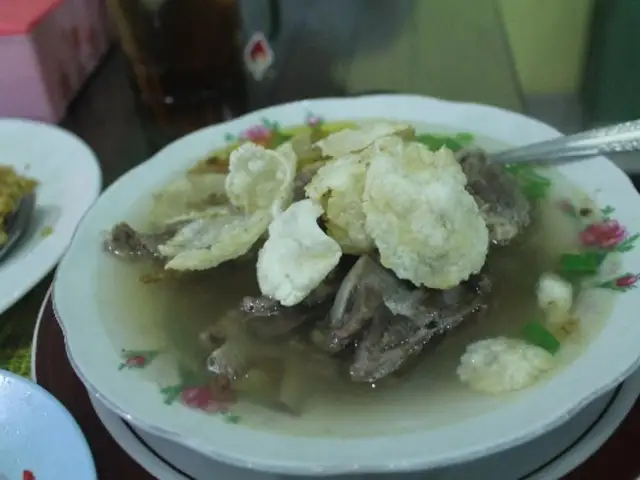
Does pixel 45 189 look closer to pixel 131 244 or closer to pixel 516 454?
pixel 131 244

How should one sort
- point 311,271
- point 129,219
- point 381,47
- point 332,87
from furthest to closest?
point 381,47 → point 332,87 → point 129,219 → point 311,271

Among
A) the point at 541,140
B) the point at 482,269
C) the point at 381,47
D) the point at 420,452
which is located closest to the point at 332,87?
the point at 381,47

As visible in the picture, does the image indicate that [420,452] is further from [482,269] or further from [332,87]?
[332,87]

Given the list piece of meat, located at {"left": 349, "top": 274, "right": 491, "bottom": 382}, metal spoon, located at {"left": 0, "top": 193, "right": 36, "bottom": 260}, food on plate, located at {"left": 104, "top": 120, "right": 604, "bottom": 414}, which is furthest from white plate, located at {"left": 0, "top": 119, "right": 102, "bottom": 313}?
piece of meat, located at {"left": 349, "top": 274, "right": 491, "bottom": 382}

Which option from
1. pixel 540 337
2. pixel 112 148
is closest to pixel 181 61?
pixel 112 148

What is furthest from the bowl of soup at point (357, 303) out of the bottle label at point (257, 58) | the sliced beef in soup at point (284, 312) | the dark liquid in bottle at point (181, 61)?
the bottle label at point (257, 58)

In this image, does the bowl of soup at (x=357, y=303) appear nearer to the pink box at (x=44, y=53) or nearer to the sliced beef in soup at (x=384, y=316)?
the sliced beef in soup at (x=384, y=316)
